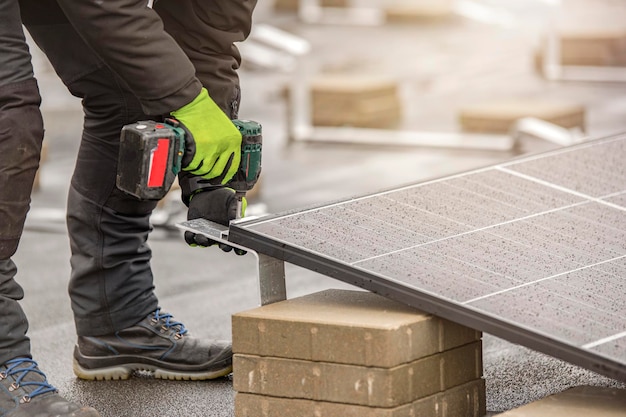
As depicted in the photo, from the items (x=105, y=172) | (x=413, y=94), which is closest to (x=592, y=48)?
(x=413, y=94)

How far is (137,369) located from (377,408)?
103 cm

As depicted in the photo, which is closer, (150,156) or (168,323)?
(150,156)

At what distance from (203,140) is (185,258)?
2.38m

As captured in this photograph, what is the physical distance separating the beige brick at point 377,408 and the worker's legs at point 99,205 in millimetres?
670

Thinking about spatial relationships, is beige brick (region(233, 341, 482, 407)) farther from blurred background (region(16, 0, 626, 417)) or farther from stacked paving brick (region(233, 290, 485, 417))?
blurred background (region(16, 0, 626, 417))

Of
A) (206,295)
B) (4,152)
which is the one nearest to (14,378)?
(4,152)

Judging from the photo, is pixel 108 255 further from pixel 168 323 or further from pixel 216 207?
pixel 216 207

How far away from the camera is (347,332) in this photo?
8.58ft

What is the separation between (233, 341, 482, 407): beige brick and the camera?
260 cm

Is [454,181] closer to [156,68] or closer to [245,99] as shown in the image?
[156,68]

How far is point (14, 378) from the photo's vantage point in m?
2.87

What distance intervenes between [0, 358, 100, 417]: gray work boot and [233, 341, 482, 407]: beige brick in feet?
→ 1.34

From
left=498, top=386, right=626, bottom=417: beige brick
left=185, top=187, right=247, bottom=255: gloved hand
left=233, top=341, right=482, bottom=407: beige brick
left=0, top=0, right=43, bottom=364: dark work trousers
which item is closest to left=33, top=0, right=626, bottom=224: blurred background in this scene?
left=185, top=187, right=247, bottom=255: gloved hand

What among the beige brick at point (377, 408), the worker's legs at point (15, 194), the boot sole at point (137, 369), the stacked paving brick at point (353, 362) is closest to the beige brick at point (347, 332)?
the stacked paving brick at point (353, 362)
